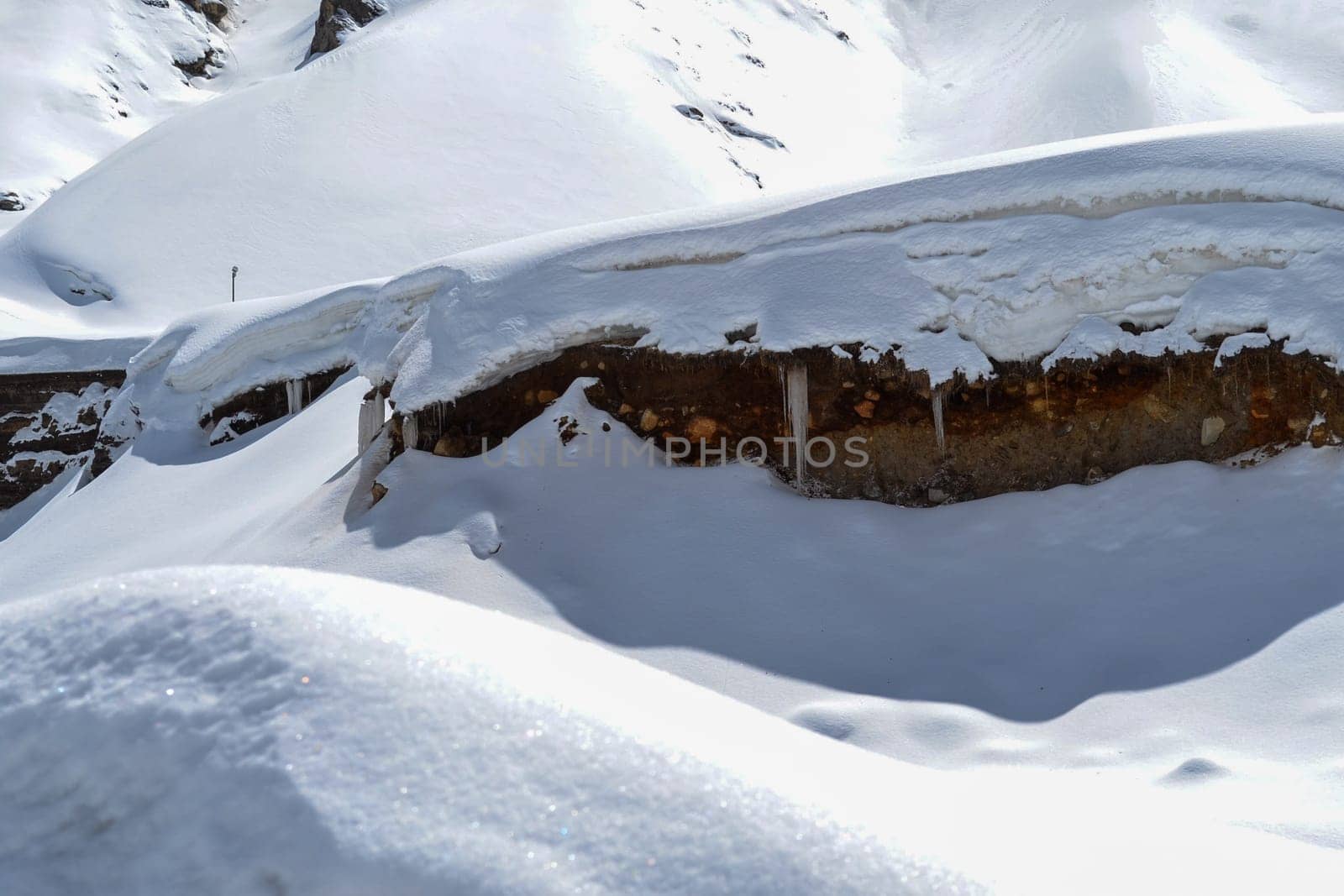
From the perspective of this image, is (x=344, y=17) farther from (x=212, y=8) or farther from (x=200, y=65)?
(x=212, y=8)

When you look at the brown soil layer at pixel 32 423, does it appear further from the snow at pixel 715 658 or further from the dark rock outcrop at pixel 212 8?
the dark rock outcrop at pixel 212 8

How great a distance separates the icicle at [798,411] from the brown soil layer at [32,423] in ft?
41.8

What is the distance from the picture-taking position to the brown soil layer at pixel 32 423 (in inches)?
670

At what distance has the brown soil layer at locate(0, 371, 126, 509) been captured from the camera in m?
17.0

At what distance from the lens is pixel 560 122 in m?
30.1

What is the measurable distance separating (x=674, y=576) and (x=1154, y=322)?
3.28 meters

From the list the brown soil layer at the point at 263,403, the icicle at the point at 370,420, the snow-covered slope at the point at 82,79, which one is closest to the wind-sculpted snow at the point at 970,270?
the icicle at the point at 370,420

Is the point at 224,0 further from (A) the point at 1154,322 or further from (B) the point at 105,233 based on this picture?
(A) the point at 1154,322

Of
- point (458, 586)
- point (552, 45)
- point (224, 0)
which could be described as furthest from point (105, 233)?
point (224, 0)

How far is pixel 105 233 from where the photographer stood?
2689 cm

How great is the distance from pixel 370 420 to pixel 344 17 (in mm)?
34568

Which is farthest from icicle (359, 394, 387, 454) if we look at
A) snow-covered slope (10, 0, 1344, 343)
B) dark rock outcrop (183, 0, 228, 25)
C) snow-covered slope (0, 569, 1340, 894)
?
dark rock outcrop (183, 0, 228, 25)

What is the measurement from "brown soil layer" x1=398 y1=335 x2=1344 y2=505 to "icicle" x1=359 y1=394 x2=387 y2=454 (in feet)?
3.17

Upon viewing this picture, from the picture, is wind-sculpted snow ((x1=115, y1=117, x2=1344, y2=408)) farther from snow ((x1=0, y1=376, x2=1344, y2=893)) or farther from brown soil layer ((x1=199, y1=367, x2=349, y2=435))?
brown soil layer ((x1=199, y1=367, x2=349, y2=435))
